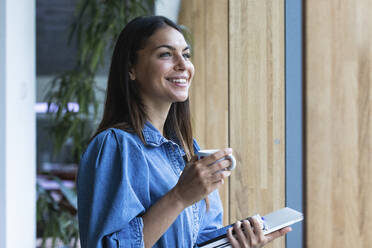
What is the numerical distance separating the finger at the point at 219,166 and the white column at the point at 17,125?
176cm

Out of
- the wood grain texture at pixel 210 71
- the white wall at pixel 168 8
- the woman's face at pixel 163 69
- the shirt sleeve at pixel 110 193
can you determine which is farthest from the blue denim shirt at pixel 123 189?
the white wall at pixel 168 8

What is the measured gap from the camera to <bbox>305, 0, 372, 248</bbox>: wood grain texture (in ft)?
3.13

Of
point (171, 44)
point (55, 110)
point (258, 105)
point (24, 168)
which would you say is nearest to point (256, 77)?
point (258, 105)

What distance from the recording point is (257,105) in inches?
56.1

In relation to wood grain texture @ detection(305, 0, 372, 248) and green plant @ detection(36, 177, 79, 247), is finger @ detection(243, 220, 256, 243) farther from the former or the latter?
green plant @ detection(36, 177, 79, 247)

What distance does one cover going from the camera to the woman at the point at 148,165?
34.9 inches

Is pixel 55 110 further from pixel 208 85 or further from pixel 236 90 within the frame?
pixel 236 90

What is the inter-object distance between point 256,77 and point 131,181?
0.68 m

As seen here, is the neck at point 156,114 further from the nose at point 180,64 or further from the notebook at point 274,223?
the notebook at point 274,223

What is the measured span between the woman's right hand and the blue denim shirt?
11 cm

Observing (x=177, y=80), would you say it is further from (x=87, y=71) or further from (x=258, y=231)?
(x=87, y=71)

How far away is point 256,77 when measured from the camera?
4.72 ft

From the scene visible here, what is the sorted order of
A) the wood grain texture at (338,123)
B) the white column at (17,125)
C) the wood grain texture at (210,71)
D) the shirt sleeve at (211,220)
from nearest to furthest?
the wood grain texture at (338,123) < the shirt sleeve at (211,220) < the white column at (17,125) < the wood grain texture at (210,71)

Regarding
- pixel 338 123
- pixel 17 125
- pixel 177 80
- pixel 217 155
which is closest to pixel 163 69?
pixel 177 80
